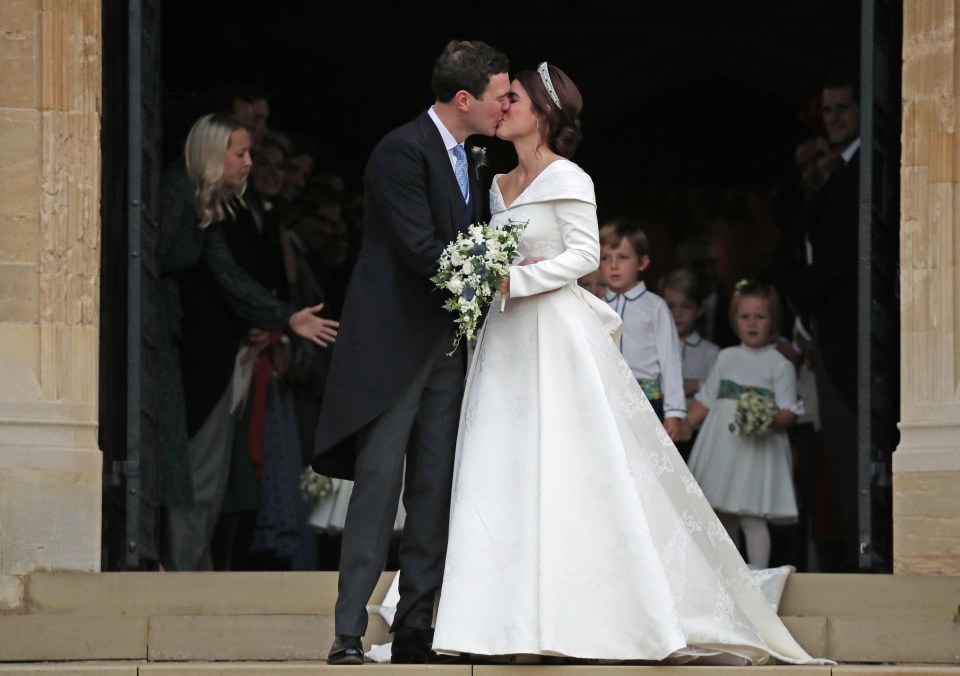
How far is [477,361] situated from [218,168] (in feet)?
9.58

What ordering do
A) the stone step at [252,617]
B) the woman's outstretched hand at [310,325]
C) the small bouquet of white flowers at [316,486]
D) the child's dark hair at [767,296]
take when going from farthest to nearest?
the small bouquet of white flowers at [316,486] → the child's dark hair at [767,296] → the woman's outstretched hand at [310,325] → the stone step at [252,617]

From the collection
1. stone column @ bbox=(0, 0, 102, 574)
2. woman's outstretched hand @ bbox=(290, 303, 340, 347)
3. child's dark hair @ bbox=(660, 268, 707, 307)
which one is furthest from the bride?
child's dark hair @ bbox=(660, 268, 707, 307)

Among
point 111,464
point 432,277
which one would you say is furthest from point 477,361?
point 111,464

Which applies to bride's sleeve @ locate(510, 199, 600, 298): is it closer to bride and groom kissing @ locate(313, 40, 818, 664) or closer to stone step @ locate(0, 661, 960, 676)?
bride and groom kissing @ locate(313, 40, 818, 664)

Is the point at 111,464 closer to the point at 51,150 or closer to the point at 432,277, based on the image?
the point at 51,150

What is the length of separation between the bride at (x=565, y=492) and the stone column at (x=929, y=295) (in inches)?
58.4

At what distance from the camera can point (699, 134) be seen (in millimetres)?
13367

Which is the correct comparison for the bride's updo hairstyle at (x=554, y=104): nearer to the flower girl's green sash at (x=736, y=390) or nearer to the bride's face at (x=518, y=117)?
the bride's face at (x=518, y=117)

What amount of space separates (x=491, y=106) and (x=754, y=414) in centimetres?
345

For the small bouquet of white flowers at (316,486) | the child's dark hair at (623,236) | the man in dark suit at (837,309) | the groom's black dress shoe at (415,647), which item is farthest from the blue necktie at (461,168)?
the small bouquet of white flowers at (316,486)

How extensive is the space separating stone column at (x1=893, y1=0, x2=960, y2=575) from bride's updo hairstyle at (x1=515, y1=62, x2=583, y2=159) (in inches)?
85.1

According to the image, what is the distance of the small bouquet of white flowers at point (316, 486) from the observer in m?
10.4

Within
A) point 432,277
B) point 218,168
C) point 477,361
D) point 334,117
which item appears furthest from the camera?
point 334,117

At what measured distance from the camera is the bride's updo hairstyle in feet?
22.8
